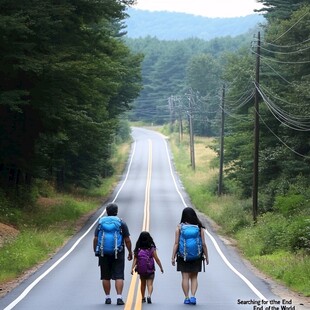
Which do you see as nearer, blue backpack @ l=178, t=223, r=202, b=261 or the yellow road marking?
blue backpack @ l=178, t=223, r=202, b=261

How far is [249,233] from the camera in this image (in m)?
31.4

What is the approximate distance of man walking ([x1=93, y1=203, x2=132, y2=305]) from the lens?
14305 mm

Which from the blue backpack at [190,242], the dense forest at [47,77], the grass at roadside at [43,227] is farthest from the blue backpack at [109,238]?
the dense forest at [47,77]

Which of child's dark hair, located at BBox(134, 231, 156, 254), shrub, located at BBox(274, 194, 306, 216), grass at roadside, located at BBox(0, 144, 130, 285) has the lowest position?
grass at roadside, located at BBox(0, 144, 130, 285)

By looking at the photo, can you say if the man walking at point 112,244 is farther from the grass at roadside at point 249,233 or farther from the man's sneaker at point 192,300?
the grass at roadside at point 249,233

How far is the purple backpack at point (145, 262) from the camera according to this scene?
14.3 metres

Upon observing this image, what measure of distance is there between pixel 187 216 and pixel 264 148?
1128 inches

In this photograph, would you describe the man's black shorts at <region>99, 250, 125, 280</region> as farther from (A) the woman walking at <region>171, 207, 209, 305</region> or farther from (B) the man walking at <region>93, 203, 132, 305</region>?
(A) the woman walking at <region>171, 207, 209, 305</region>

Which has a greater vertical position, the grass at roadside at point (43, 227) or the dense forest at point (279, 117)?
the dense forest at point (279, 117)

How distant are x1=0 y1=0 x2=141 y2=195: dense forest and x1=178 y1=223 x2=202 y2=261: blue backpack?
1671 cm

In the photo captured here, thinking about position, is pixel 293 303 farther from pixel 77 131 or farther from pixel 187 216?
pixel 77 131

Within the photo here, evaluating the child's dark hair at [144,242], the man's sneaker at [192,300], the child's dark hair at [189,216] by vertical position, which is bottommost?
the man's sneaker at [192,300]

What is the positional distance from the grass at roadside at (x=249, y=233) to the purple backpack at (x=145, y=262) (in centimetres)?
409

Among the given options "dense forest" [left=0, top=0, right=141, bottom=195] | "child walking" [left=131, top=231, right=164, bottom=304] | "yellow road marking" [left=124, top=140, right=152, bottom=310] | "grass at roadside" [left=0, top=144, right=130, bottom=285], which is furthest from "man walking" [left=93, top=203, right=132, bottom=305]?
"dense forest" [left=0, top=0, right=141, bottom=195]
